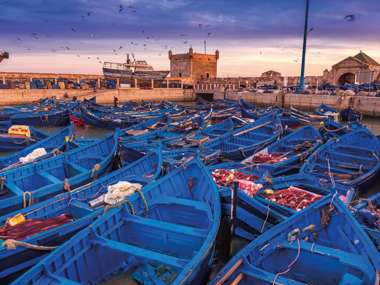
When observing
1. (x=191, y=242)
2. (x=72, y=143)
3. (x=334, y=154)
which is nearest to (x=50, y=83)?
(x=72, y=143)

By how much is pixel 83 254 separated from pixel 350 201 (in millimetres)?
7638

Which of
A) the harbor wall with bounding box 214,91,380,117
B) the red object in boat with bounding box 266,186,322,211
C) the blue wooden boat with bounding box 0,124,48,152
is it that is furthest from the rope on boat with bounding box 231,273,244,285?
the harbor wall with bounding box 214,91,380,117

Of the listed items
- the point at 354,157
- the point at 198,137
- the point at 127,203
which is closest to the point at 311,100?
the point at 198,137

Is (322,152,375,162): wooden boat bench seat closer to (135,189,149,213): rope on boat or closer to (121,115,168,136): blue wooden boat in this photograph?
(135,189,149,213): rope on boat

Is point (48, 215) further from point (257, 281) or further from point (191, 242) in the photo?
point (257, 281)

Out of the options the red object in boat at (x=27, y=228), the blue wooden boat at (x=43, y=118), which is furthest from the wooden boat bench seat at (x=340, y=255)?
the blue wooden boat at (x=43, y=118)

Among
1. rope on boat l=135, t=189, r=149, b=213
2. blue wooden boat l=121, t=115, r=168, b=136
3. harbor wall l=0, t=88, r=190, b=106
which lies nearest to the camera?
rope on boat l=135, t=189, r=149, b=213

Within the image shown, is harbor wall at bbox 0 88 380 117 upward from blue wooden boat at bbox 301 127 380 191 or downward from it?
upward

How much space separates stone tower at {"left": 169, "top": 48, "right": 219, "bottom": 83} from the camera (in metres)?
79.4

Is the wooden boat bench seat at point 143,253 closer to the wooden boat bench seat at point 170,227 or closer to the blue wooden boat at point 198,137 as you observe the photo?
the wooden boat bench seat at point 170,227

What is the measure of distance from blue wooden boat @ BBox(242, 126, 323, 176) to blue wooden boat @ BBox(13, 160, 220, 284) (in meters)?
4.92

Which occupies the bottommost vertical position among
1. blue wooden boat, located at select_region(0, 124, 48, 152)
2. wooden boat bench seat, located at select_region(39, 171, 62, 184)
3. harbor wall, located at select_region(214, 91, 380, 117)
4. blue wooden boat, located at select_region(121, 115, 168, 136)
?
blue wooden boat, located at select_region(0, 124, 48, 152)

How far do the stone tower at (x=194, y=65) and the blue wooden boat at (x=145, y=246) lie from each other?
7027 centimetres

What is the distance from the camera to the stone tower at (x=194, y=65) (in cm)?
7944
